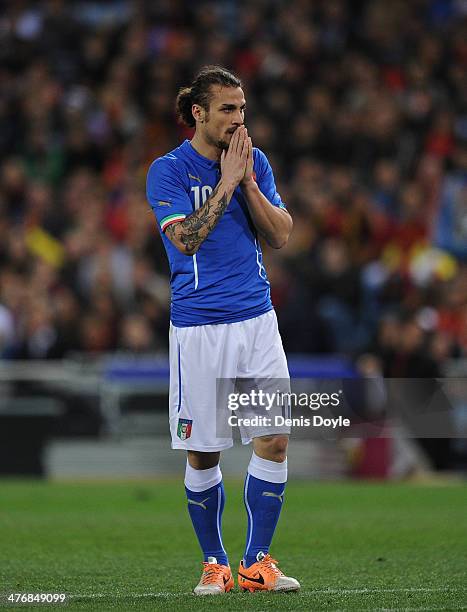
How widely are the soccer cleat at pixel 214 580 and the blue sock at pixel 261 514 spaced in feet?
0.35

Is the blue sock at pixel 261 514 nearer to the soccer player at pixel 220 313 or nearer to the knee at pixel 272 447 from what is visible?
the soccer player at pixel 220 313

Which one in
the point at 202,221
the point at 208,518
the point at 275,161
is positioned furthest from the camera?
the point at 275,161

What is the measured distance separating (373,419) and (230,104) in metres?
6.58

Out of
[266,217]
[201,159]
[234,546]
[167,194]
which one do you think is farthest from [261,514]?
[234,546]

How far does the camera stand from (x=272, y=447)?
6008 mm

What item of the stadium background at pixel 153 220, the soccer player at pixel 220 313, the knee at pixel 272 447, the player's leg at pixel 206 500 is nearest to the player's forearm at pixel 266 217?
the soccer player at pixel 220 313

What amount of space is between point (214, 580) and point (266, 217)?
1648 millimetres

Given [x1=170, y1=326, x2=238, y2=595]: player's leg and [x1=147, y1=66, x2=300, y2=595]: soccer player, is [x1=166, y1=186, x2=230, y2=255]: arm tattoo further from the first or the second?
[x1=170, y1=326, x2=238, y2=595]: player's leg

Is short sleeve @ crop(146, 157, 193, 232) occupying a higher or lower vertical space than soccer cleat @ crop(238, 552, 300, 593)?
higher

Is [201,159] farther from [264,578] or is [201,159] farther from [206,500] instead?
[264,578]

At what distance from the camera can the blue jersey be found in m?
6.03

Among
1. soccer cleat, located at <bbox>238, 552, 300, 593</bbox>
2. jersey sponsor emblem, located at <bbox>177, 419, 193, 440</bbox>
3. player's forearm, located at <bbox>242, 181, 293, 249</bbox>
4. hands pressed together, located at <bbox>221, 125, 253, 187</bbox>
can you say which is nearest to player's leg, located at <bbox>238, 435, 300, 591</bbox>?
soccer cleat, located at <bbox>238, 552, 300, 593</bbox>

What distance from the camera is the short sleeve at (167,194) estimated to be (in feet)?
19.6

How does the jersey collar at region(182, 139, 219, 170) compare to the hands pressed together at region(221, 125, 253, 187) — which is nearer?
the hands pressed together at region(221, 125, 253, 187)
